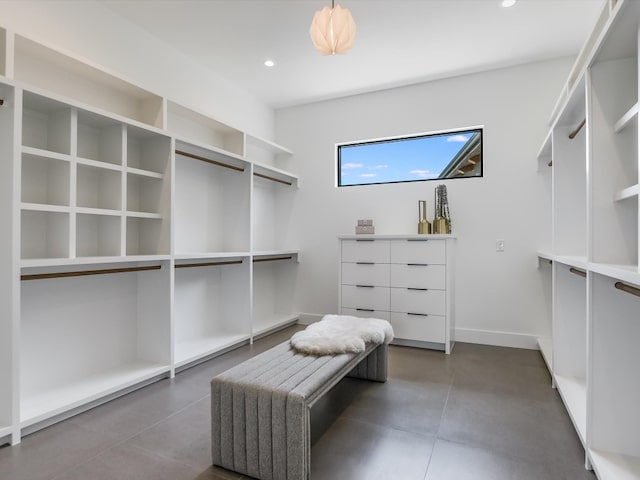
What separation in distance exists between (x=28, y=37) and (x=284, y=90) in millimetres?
2628

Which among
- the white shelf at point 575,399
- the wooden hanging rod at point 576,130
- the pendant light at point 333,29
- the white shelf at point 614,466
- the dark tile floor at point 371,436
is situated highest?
the pendant light at point 333,29

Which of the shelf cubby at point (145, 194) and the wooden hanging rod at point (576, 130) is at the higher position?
the wooden hanging rod at point (576, 130)

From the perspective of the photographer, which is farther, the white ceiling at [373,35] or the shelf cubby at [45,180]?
the white ceiling at [373,35]

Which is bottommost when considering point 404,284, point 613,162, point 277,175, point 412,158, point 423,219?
point 404,284

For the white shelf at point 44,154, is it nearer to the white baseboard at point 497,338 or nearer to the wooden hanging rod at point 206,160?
the wooden hanging rod at point 206,160

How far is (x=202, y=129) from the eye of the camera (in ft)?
11.8

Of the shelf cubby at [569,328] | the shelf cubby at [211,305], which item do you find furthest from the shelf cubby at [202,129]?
the shelf cubby at [569,328]

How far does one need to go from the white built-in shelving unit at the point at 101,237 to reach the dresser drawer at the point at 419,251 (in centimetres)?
151

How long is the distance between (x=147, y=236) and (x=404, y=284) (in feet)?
7.79

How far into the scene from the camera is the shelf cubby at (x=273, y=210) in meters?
4.46

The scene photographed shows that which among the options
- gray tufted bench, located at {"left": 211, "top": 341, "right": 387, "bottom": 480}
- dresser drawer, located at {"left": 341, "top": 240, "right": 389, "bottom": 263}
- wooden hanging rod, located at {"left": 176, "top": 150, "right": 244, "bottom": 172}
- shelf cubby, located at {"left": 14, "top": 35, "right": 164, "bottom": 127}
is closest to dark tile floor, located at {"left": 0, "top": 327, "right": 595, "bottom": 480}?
gray tufted bench, located at {"left": 211, "top": 341, "right": 387, "bottom": 480}

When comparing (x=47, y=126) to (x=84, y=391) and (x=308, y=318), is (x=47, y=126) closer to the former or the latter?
(x=84, y=391)

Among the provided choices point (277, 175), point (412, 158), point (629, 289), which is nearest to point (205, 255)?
point (277, 175)

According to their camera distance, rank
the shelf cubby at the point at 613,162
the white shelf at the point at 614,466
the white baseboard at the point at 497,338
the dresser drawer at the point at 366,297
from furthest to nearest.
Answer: the dresser drawer at the point at 366,297 → the white baseboard at the point at 497,338 → the shelf cubby at the point at 613,162 → the white shelf at the point at 614,466
